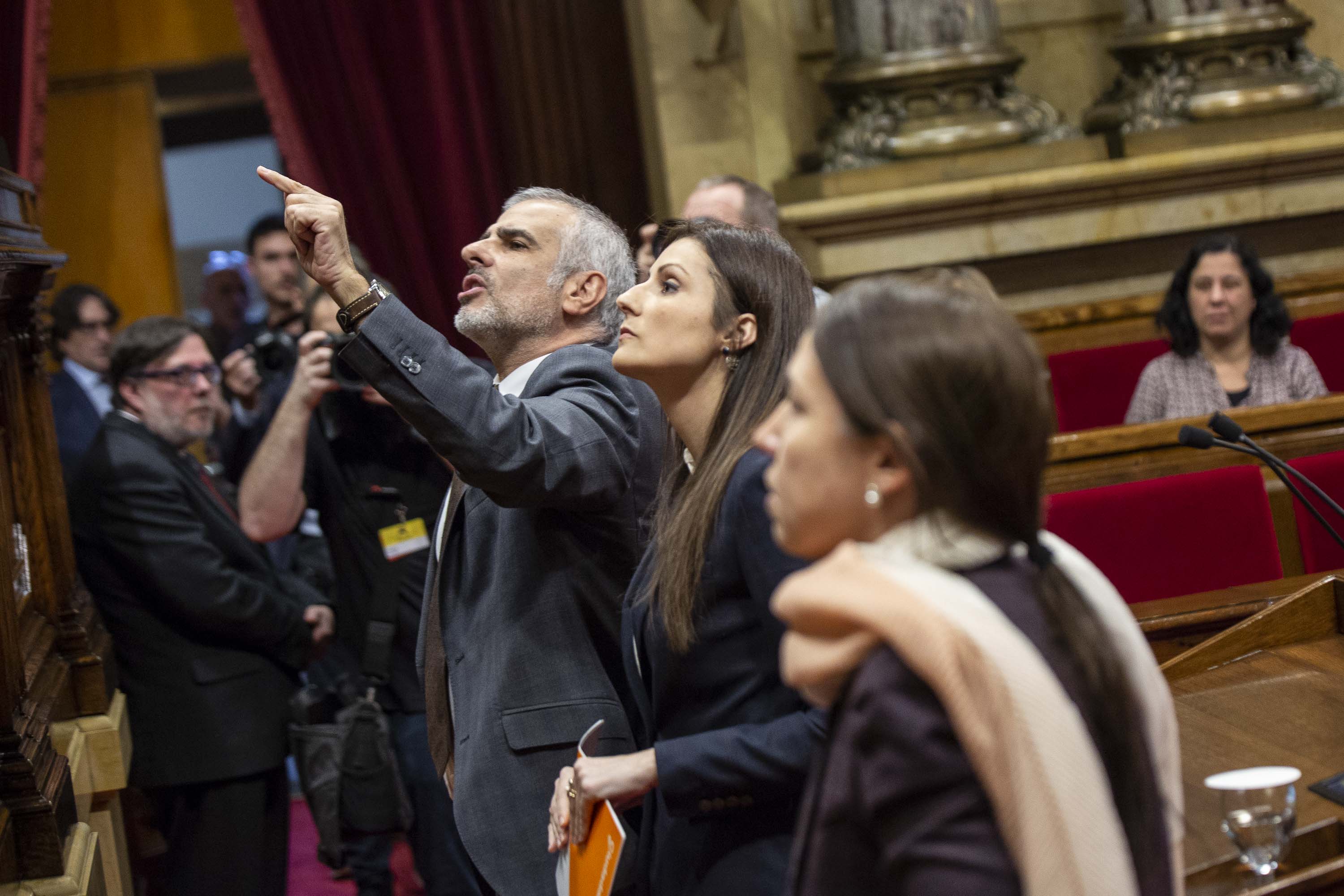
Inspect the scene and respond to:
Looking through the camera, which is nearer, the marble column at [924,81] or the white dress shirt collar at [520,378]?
the white dress shirt collar at [520,378]

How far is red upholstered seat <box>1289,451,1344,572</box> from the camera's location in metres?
2.87

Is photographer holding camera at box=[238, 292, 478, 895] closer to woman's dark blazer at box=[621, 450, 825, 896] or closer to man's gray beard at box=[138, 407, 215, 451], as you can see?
man's gray beard at box=[138, 407, 215, 451]

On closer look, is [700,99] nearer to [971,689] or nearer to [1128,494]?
[1128,494]

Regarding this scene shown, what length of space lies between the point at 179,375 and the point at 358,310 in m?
1.52

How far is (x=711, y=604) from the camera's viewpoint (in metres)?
1.45

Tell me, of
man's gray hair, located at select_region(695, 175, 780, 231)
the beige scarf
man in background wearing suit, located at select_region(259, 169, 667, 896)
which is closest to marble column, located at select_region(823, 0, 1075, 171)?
man's gray hair, located at select_region(695, 175, 780, 231)

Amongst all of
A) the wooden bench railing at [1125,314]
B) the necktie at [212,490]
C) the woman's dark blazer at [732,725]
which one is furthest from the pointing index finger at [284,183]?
the wooden bench railing at [1125,314]

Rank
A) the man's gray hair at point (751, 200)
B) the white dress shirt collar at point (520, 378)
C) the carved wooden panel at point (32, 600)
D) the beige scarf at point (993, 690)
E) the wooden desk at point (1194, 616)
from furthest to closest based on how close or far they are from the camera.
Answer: the man's gray hair at point (751, 200)
the wooden desk at point (1194, 616)
the white dress shirt collar at point (520, 378)
the carved wooden panel at point (32, 600)
the beige scarf at point (993, 690)

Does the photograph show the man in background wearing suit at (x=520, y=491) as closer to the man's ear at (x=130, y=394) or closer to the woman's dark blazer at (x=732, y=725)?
the woman's dark blazer at (x=732, y=725)

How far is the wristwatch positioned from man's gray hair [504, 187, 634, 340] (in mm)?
387

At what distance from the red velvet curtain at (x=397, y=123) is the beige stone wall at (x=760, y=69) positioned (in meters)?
0.60

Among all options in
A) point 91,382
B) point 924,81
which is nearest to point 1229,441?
point 924,81

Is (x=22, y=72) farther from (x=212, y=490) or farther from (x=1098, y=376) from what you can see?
(x=1098, y=376)

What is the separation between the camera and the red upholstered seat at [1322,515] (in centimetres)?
287
